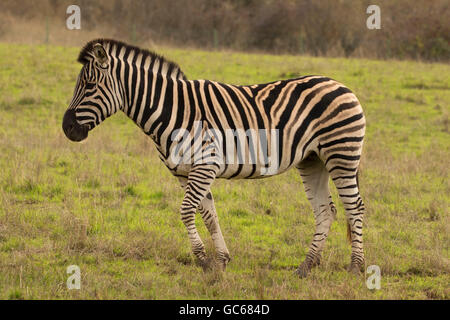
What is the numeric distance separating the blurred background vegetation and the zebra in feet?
62.5

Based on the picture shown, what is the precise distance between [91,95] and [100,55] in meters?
0.42

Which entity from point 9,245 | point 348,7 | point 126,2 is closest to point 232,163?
point 9,245

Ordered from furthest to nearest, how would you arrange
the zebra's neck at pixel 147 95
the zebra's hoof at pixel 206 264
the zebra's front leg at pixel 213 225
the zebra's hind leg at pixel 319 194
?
the zebra's hind leg at pixel 319 194 → the zebra's front leg at pixel 213 225 → the zebra's hoof at pixel 206 264 → the zebra's neck at pixel 147 95

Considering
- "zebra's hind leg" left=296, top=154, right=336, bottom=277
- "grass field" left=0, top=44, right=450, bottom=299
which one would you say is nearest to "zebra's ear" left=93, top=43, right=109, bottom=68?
"grass field" left=0, top=44, right=450, bottom=299

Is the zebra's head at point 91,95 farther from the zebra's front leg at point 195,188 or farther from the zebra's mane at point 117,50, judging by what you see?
the zebra's front leg at point 195,188

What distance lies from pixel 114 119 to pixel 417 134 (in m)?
7.23

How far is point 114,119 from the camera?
1485 centimetres

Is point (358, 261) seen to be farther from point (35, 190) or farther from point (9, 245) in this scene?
point (35, 190)

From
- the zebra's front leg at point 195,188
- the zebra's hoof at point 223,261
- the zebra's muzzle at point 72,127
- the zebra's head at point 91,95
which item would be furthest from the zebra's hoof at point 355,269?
the zebra's muzzle at point 72,127

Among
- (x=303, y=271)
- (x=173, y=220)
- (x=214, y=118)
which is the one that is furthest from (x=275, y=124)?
(x=173, y=220)

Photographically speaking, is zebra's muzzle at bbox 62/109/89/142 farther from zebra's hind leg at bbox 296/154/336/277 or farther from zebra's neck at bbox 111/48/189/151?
zebra's hind leg at bbox 296/154/336/277

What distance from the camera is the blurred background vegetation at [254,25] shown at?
2794 centimetres

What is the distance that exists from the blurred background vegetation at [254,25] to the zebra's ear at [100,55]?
1910 centimetres

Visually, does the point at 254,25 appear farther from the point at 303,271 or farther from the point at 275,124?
the point at 303,271
